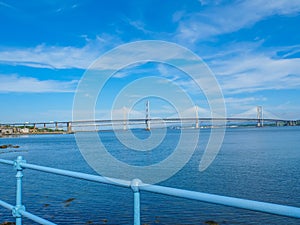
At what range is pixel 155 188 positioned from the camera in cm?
199

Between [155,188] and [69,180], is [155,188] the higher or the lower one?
the higher one

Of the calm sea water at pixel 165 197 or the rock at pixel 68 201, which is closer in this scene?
the calm sea water at pixel 165 197

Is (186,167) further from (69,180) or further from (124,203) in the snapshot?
(124,203)

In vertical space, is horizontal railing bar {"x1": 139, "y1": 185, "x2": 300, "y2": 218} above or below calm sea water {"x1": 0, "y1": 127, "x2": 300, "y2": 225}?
above

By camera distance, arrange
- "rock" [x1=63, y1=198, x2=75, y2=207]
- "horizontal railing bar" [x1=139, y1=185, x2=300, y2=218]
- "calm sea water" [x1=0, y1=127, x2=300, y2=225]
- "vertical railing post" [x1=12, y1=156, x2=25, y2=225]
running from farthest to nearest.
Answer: "rock" [x1=63, y1=198, x2=75, y2=207] < "calm sea water" [x1=0, y1=127, x2=300, y2=225] < "vertical railing post" [x1=12, y1=156, x2=25, y2=225] < "horizontal railing bar" [x1=139, y1=185, x2=300, y2=218]

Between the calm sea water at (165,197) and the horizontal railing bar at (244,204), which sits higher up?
the horizontal railing bar at (244,204)

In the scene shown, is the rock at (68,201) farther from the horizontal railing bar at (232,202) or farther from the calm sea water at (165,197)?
the horizontal railing bar at (232,202)

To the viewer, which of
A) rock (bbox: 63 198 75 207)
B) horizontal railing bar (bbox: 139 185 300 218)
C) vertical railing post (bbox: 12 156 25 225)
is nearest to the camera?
horizontal railing bar (bbox: 139 185 300 218)

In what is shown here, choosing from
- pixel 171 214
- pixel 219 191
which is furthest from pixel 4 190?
pixel 219 191

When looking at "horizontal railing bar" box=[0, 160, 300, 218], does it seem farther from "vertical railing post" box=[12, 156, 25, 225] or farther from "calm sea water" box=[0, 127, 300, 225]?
"calm sea water" box=[0, 127, 300, 225]

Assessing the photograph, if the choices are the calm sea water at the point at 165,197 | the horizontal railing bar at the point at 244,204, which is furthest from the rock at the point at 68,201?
the horizontal railing bar at the point at 244,204

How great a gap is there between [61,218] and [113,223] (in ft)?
6.42

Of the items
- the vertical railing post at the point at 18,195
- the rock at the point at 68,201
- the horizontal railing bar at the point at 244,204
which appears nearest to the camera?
the horizontal railing bar at the point at 244,204

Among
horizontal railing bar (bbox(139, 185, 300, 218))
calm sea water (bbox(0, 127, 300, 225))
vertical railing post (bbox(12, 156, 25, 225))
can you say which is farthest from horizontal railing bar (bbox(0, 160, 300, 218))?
calm sea water (bbox(0, 127, 300, 225))
